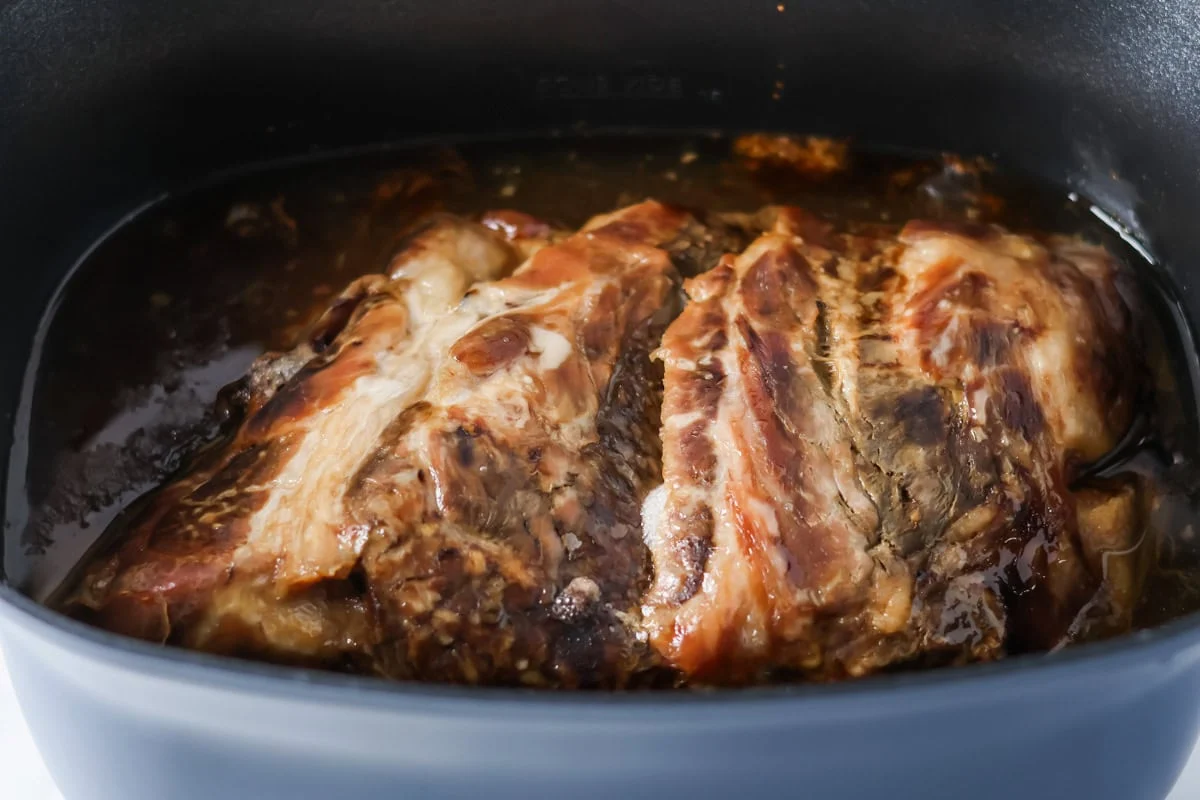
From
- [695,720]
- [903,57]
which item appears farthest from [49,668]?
[903,57]

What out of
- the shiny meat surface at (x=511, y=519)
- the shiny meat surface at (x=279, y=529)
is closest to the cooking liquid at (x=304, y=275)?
the shiny meat surface at (x=279, y=529)

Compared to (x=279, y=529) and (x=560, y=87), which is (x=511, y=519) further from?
(x=560, y=87)

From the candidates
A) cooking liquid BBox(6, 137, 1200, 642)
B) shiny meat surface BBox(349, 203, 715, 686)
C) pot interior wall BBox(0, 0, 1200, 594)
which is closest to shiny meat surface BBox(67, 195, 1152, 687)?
shiny meat surface BBox(349, 203, 715, 686)

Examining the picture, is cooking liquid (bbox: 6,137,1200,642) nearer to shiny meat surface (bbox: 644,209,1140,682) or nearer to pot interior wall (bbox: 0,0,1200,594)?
pot interior wall (bbox: 0,0,1200,594)

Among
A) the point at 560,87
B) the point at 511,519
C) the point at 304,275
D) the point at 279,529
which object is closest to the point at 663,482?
the point at 511,519

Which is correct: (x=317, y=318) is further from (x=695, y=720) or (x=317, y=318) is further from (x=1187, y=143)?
(x=1187, y=143)
